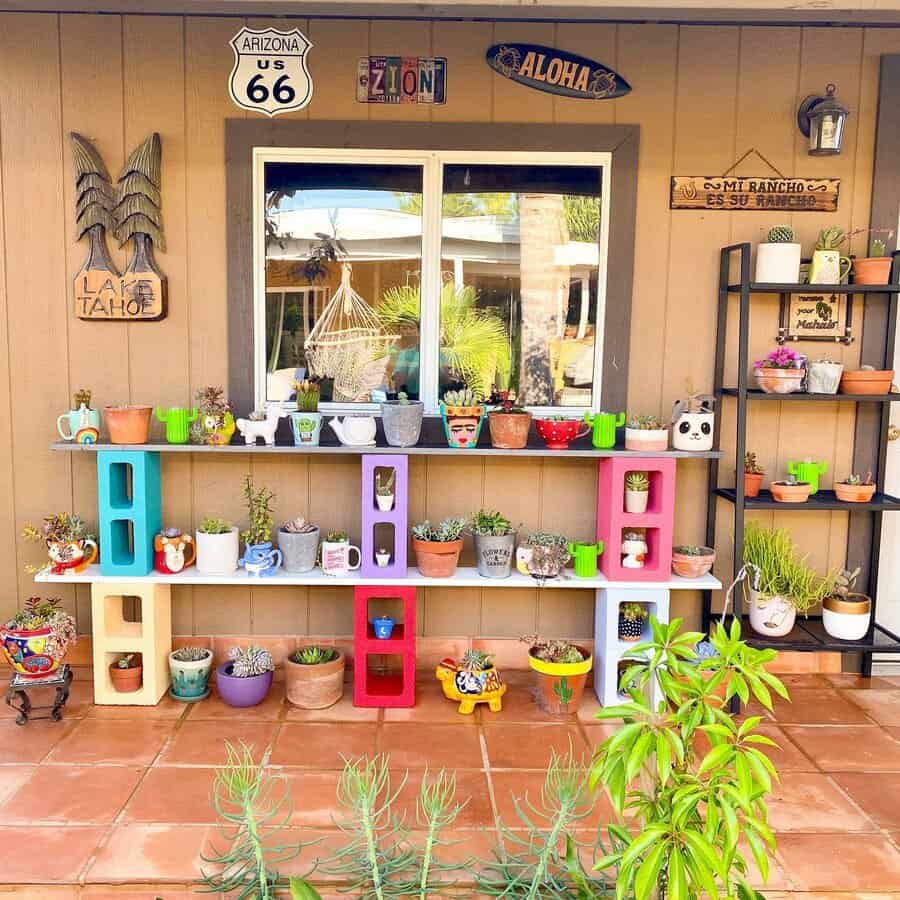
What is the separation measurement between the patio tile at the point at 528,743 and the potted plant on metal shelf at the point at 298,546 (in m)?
0.95

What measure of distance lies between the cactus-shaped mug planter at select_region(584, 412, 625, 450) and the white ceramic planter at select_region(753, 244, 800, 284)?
81 centimetres

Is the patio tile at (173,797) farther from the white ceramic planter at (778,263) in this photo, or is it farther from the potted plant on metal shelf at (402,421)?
the white ceramic planter at (778,263)

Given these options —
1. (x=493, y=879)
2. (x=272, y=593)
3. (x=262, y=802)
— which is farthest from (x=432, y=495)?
(x=493, y=879)

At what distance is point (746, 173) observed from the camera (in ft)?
11.8

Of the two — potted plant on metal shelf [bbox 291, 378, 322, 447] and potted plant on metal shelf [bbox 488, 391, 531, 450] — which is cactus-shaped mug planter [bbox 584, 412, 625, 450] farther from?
potted plant on metal shelf [bbox 291, 378, 322, 447]

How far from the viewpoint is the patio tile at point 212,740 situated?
297 centimetres

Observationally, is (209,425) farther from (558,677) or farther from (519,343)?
(558,677)

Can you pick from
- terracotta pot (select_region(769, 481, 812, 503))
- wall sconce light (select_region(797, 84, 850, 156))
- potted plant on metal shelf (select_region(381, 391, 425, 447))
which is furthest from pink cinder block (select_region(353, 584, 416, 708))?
wall sconce light (select_region(797, 84, 850, 156))

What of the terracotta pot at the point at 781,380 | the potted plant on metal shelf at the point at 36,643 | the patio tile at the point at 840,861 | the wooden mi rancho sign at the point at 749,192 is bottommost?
the patio tile at the point at 840,861

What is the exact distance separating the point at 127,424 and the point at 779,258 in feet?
8.75

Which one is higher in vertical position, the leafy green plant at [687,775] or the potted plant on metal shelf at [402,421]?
the potted plant on metal shelf at [402,421]

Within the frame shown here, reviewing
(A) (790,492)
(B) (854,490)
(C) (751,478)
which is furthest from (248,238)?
(B) (854,490)

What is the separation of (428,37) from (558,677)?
258 cm

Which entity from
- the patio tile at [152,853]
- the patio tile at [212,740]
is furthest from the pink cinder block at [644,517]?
the patio tile at [152,853]
